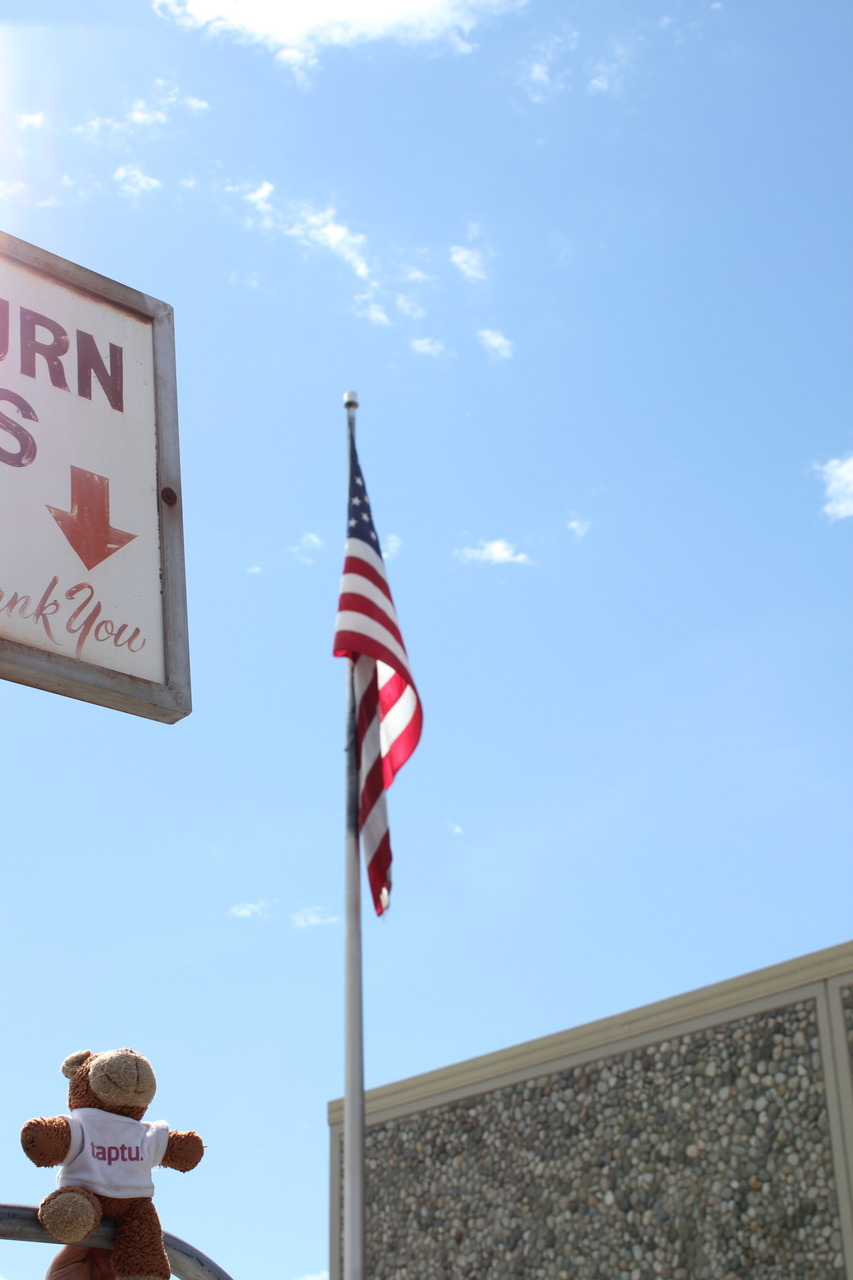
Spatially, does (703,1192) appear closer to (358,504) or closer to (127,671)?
(358,504)

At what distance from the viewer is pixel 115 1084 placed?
3057 mm

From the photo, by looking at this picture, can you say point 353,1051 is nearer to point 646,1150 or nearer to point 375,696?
point 375,696

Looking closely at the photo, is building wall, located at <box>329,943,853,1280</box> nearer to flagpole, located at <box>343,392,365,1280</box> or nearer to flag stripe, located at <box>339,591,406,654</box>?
flagpole, located at <box>343,392,365,1280</box>

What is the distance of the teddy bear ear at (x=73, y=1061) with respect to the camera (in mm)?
3178

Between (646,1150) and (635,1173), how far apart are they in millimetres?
219

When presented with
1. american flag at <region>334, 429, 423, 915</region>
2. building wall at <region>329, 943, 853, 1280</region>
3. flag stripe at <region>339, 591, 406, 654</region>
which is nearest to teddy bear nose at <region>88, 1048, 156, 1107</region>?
american flag at <region>334, 429, 423, 915</region>

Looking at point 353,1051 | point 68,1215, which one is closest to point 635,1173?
point 353,1051

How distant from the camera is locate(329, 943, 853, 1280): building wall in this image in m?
11.8

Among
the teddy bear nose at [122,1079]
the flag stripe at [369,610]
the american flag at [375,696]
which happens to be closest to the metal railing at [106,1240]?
the teddy bear nose at [122,1079]

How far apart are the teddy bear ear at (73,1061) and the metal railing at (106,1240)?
520 millimetres

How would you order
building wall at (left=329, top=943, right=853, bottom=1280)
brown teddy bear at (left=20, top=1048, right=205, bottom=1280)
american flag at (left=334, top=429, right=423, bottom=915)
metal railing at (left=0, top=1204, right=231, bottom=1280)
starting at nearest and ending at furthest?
1. metal railing at (left=0, top=1204, right=231, bottom=1280)
2. brown teddy bear at (left=20, top=1048, right=205, bottom=1280)
3. american flag at (left=334, top=429, right=423, bottom=915)
4. building wall at (left=329, top=943, right=853, bottom=1280)

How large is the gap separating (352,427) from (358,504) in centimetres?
99

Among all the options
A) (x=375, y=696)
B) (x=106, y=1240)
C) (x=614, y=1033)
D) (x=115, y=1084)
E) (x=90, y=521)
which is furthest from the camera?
(x=614, y=1033)

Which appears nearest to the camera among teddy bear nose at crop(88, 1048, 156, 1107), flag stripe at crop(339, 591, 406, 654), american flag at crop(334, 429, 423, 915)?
teddy bear nose at crop(88, 1048, 156, 1107)
